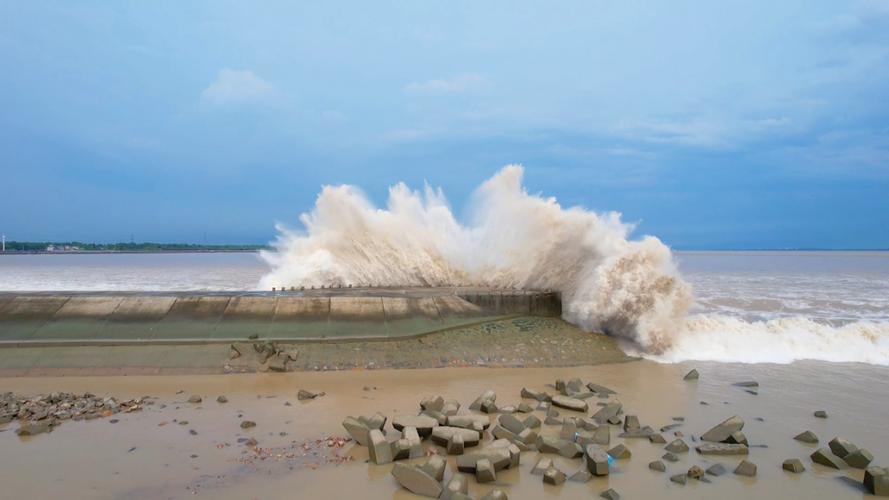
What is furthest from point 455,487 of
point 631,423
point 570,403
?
point 570,403

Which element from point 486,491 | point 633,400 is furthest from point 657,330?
point 486,491

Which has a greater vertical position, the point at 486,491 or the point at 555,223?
the point at 555,223

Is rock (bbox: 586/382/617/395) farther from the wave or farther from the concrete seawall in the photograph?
the concrete seawall

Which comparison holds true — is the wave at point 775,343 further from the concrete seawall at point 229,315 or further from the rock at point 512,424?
the rock at point 512,424

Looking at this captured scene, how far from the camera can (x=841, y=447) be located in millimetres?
7113

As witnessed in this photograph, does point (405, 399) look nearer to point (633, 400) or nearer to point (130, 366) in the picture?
point (633, 400)

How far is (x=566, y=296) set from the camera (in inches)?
623

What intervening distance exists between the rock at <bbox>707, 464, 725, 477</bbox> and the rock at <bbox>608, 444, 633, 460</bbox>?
35.7 inches

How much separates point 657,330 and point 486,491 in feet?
30.4

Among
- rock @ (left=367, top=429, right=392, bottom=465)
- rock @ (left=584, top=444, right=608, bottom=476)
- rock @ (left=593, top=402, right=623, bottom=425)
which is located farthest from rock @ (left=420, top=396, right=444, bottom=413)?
rock @ (left=584, top=444, right=608, bottom=476)

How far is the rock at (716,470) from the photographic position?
22.2 feet

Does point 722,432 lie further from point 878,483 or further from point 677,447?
point 878,483

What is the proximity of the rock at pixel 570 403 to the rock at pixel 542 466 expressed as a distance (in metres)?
2.56

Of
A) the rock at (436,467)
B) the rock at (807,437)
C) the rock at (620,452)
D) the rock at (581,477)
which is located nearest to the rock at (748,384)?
the rock at (807,437)
